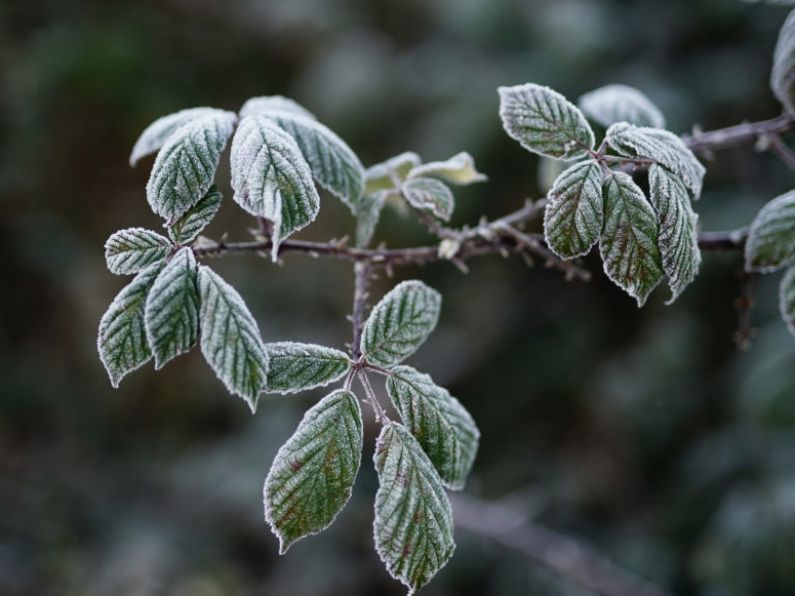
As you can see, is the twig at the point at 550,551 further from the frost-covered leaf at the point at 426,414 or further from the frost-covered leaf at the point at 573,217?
the frost-covered leaf at the point at 573,217

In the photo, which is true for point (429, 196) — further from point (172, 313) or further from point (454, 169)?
point (172, 313)

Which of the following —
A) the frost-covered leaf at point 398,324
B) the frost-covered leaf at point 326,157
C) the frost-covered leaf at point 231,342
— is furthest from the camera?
the frost-covered leaf at point 326,157

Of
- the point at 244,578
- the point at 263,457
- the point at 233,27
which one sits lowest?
the point at 244,578

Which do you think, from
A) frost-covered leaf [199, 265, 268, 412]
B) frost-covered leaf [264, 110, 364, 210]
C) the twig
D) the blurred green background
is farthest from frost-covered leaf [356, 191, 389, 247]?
the blurred green background

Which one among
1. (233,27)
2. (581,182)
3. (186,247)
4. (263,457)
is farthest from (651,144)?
(233,27)

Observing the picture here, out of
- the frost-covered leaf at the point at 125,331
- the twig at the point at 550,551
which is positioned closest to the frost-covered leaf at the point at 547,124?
the frost-covered leaf at the point at 125,331

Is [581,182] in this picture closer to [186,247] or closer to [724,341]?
[186,247]

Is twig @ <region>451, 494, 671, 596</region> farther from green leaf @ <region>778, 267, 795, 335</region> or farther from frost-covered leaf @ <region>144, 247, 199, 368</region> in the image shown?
frost-covered leaf @ <region>144, 247, 199, 368</region>
